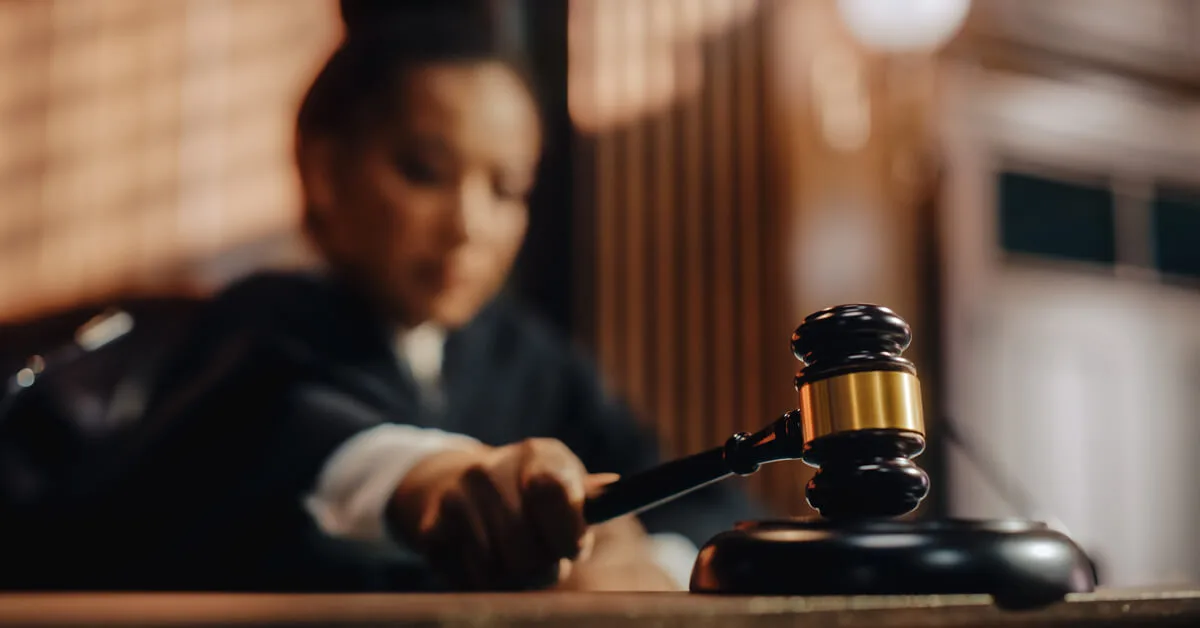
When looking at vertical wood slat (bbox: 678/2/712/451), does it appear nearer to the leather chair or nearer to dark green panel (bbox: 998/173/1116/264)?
dark green panel (bbox: 998/173/1116/264)

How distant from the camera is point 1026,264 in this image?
2.17 meters

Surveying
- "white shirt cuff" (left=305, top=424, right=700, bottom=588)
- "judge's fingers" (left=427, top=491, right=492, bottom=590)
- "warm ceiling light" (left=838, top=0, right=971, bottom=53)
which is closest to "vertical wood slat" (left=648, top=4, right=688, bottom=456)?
"warm ceiling light" (left=838, top=0, right=971, bottom=53)

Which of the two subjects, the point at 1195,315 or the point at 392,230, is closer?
the point at 392,230

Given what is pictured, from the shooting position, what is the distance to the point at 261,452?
0.65 meters

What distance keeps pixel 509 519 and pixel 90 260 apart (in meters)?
1.12

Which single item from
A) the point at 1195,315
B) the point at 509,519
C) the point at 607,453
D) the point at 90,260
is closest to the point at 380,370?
the point at 607,453

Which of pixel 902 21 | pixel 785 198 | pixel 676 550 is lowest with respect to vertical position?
pixel 676 550

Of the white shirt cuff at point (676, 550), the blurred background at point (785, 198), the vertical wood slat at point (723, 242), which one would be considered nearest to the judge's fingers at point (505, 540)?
the white shirt cuff at point (676, 550)

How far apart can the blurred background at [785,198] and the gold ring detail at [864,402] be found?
64 cm

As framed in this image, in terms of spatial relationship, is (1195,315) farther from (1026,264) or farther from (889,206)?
(889,206)

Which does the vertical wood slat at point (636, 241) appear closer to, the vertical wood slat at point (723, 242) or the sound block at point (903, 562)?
the vertical wood slat at point (723, 242)

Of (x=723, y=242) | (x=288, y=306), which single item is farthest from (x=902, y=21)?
(x=288, y=306)

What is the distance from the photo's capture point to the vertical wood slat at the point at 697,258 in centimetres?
168

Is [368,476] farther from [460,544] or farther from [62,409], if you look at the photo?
[62,409]
